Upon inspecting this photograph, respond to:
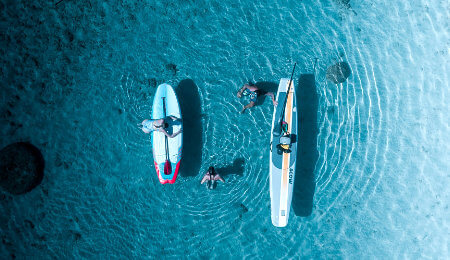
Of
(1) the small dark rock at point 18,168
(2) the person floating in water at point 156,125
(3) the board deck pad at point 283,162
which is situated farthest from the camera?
(1) the small dark rock at point 18,168

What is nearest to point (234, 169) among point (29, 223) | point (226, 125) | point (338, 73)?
point (226, 125)

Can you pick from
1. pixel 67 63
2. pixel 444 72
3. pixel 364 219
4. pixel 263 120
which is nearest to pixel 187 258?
pixel 263 120

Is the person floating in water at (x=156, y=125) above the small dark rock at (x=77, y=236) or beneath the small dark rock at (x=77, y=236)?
above

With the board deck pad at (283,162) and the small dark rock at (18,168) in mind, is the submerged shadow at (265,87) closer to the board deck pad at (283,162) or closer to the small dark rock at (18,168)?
the board deck pad at (283,162)

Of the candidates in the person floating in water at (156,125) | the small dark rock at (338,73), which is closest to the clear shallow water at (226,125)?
the small dark rock at (338,73)

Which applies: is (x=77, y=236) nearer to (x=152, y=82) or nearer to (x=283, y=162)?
(x=152, y=82)

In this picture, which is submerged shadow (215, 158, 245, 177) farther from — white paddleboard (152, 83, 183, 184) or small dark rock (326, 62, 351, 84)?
small dark rock (326, 62, 351, 84)

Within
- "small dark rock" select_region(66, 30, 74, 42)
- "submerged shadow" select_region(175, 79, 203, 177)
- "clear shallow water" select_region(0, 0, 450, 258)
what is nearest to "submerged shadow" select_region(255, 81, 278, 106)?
"clear shallow water" select_region(0, 0, 450, 258)

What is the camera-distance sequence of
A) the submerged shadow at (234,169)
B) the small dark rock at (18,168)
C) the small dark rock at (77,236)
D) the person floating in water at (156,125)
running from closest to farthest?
the person floating in water at (156,125), the small dark rock at (18,168), the small dark rock at (77,236), the submerged shadow at (234,169)

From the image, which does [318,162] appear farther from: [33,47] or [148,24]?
[33,47]
